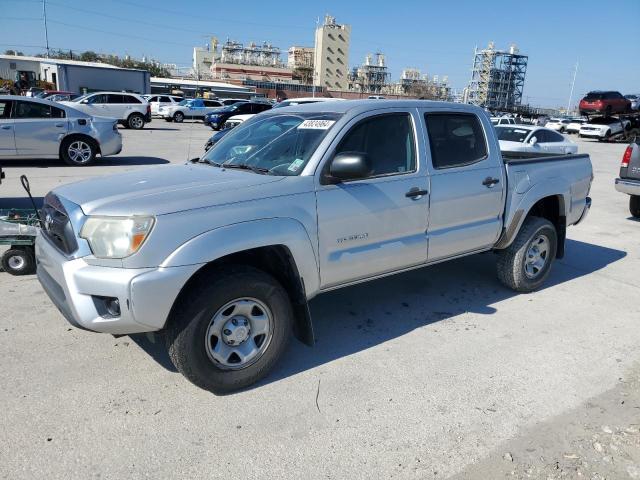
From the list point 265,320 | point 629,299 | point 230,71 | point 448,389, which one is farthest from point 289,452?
point 230,71

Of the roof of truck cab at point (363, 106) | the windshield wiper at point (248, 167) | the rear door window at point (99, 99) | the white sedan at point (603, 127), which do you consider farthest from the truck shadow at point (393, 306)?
the white sedan at point (603, 127)

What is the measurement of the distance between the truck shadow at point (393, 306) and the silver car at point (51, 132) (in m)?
9.67

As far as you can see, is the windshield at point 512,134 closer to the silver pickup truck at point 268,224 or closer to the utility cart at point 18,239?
the silver pickup truck at point 268,224

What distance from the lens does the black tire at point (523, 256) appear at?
5070mm

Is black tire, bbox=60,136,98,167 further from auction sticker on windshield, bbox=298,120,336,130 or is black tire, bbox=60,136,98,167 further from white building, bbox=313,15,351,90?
white building, bbox=313,15,351,90

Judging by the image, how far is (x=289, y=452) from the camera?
2.79 metres

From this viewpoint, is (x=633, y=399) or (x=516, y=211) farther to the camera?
(x=516, y=211)

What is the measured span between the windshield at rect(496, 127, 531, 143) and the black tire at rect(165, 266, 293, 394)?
518 inches

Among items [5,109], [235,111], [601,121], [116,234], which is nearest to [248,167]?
[116,234]

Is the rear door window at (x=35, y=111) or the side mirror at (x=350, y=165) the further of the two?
the rear door window at (x=35, y=111)

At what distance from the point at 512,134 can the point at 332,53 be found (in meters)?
136

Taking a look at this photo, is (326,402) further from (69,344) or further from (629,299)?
(629,299)

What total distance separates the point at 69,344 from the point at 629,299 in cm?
525

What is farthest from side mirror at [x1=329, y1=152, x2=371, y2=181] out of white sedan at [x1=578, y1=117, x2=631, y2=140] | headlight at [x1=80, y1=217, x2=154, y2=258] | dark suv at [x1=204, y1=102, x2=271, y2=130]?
white sedan at [x1=578, y1=117, x2=631, y2=140]
